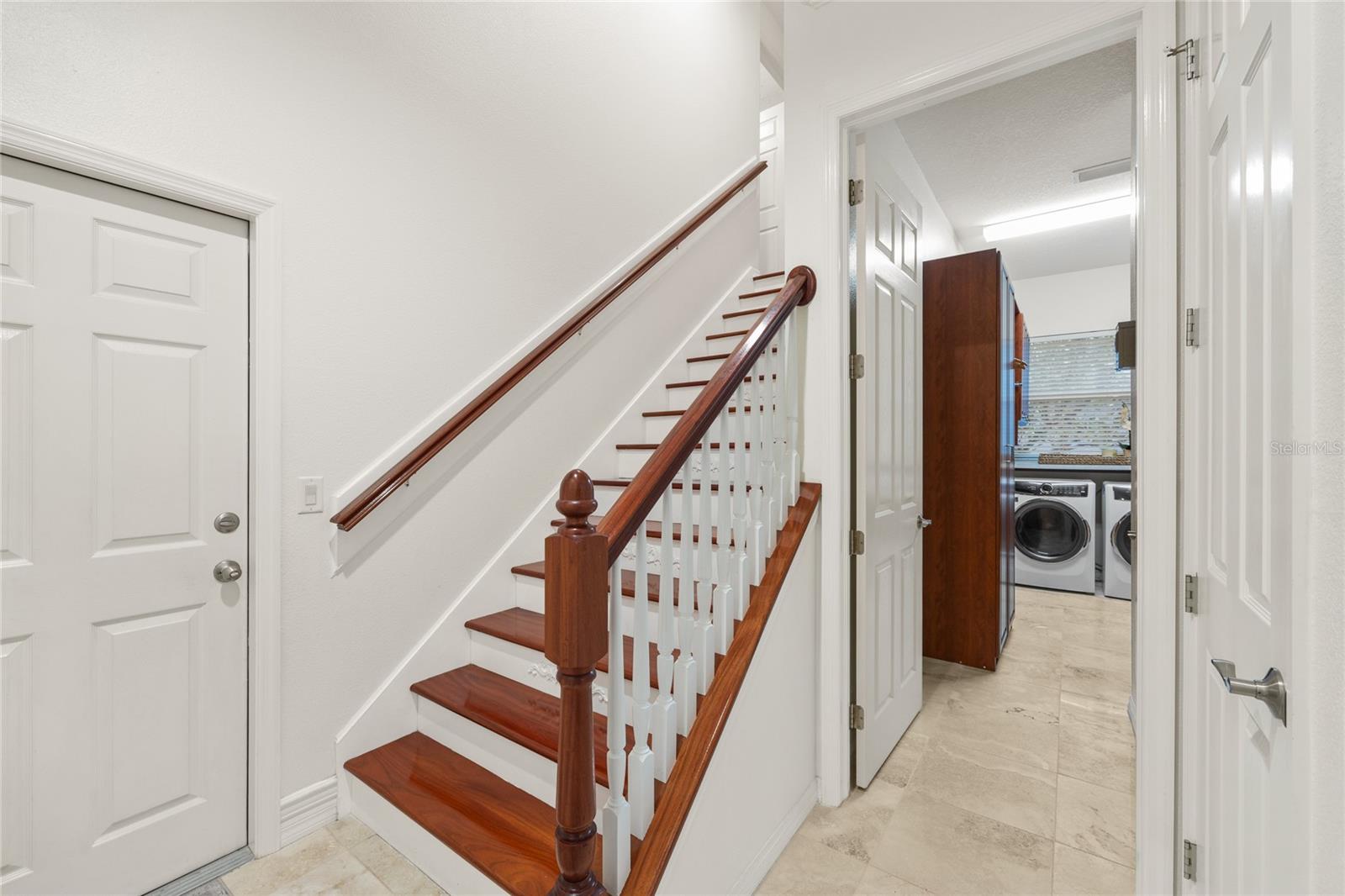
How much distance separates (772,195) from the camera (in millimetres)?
4527

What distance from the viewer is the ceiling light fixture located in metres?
4.11

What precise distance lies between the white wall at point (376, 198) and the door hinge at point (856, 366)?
49.1 inches

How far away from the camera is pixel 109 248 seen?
149 cm

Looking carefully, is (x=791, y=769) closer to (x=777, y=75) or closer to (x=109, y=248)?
(x=109, y=248)

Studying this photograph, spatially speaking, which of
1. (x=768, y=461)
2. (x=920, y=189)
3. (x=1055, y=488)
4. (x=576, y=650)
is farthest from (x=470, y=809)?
(x=1055, y=488)

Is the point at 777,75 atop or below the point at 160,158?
atop

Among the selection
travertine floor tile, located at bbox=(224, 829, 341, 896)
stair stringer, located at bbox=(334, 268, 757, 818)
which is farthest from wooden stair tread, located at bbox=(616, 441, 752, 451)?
travertine floor tile, located at bbox=(224, 829, 341, 896)

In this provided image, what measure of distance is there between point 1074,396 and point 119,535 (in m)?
6.85

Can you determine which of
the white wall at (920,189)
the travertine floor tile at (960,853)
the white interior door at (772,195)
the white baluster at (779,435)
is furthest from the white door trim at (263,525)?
the white interior door at (772,195)
